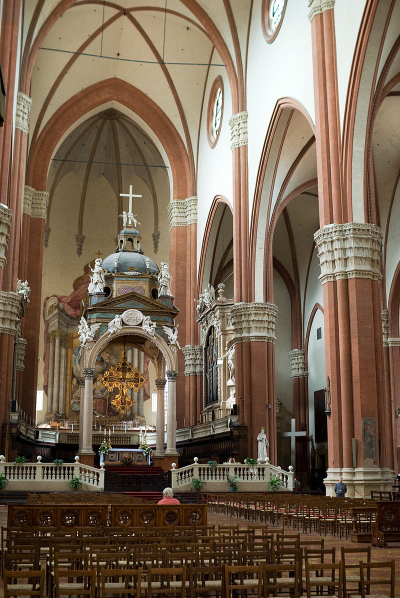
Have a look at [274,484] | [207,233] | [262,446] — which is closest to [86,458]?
[262,446]

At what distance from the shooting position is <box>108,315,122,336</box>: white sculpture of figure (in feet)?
80.1

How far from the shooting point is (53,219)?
41.6 m

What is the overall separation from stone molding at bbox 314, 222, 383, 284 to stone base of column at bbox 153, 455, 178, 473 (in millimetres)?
9856

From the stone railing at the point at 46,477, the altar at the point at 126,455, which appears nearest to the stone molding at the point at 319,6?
the stone railing at the point at 46,477

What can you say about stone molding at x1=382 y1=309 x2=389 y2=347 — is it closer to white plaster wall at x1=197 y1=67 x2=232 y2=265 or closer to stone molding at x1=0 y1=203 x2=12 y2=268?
white plaster wall at x1=197 y1=67 x2=232 y2=265

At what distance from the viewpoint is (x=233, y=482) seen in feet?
69.3

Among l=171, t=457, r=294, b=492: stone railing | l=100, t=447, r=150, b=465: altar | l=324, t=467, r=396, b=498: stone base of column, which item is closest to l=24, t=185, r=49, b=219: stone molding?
l=100, t=447, r=150, b=465: altar

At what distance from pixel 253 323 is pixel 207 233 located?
7.98 m

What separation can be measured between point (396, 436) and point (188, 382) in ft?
31.6

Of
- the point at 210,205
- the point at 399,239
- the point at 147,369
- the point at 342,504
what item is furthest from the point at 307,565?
the point at 147,369

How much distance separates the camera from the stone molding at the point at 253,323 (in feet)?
84.4

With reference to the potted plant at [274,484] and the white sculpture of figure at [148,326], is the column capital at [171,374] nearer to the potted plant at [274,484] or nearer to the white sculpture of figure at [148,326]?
the white sculpture of figure at [148,326]

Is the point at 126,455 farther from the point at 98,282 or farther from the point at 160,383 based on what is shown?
the point at 98,282

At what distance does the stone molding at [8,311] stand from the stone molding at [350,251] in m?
10.8
